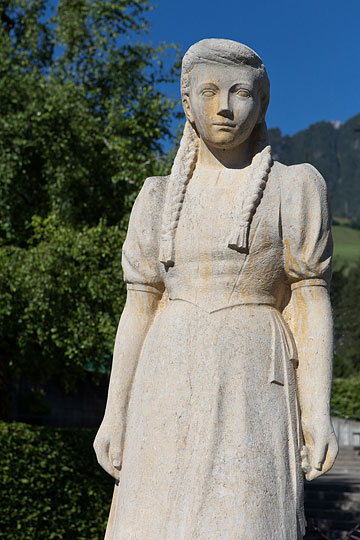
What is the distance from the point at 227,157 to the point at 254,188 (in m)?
0.27

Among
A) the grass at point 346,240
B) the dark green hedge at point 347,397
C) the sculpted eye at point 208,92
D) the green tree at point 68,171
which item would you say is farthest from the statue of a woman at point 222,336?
the grass at point 346,240

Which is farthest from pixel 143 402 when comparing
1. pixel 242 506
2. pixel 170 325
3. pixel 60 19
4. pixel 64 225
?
pixel 60 19

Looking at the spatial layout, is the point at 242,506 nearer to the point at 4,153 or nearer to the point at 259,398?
the point at 259,398

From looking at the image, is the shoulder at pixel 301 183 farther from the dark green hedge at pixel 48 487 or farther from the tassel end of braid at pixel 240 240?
the dark green hedge at pixel 48 487

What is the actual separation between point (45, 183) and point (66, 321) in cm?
317

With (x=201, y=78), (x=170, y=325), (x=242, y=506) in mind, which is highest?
(x=201, y=78)

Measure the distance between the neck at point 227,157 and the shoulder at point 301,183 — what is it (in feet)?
0.70

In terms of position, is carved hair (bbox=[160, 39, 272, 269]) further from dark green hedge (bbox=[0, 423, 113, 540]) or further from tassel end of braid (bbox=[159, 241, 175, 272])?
dark green hedge (bbox=[0, 423, 113, 540])

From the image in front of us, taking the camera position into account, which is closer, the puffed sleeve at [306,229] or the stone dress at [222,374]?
the stone dress at [222,374]

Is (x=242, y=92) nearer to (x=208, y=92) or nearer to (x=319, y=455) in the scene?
(x=208, y=92)

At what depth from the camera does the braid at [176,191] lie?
4.23 meters

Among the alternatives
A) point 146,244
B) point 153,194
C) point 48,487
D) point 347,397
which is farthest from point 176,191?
point 347,397

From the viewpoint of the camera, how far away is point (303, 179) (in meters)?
4.17

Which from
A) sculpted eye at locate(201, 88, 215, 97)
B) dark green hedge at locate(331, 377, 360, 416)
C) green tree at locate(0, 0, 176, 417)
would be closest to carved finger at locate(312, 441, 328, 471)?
sculpted eye at locate(201, 88, 215, 97)
